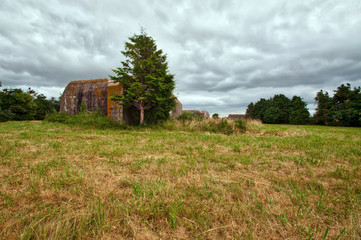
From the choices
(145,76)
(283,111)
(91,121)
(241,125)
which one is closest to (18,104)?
(91,121)

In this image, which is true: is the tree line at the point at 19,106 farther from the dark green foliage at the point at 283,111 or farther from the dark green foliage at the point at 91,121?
the dark green foliage at the point at 283,111

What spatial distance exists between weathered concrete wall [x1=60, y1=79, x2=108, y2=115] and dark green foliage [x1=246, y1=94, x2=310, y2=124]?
3433cm

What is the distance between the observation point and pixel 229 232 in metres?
1.12

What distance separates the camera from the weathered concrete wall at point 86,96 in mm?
10398

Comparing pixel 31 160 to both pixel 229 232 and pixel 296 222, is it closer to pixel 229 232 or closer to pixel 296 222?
pixel 229 232

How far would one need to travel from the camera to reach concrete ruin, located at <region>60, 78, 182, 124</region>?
955cm

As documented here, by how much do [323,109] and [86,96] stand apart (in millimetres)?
34946

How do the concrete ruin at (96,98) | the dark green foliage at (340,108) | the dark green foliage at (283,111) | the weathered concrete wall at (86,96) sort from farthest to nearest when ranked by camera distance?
the dark green foliage at (283,111) < the dark green foliage at (340,108) < the weathered concrete wall at (86,96) < the concrete ruin at (96,98)

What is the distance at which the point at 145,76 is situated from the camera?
26.7 feet

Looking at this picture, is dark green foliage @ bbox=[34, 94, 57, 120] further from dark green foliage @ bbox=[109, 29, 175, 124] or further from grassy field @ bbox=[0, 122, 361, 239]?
grassy field @ bbox=[0, 122, 361, 239]

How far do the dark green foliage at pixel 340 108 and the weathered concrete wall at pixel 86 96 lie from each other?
3158cm

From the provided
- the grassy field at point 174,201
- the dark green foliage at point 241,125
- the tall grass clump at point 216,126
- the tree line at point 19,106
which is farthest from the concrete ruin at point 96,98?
the tree line at point 19,106

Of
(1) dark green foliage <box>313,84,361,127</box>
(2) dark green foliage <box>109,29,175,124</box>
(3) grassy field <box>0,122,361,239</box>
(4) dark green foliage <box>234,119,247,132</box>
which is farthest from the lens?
(1) dark green foliage <box>313,84,361,127</box>

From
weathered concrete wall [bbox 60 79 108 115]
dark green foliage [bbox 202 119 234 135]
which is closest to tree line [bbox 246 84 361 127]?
dark green foliage [bbox 202 119 234 135]
